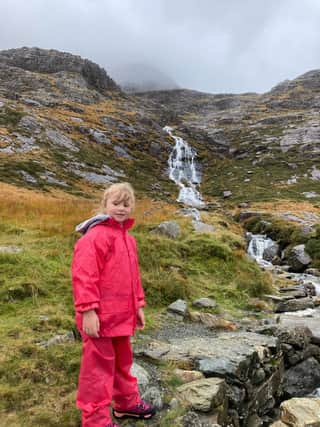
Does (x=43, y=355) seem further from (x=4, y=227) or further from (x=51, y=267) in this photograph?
(x=4, y=227)

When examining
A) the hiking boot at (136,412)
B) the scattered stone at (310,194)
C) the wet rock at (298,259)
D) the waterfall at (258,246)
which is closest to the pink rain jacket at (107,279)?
the hiking boot at (136,412)

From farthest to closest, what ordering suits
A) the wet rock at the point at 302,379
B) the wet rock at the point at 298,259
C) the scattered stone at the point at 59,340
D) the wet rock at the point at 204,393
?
the wet rock at the point at 298,259 → the wet rock at the point at 302,379 → the scattered stone at the point at 59,340 → the wet rock at the point at 204,393

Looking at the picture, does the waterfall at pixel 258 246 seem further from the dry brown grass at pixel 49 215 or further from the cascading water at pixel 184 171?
the cascading water at pixel 184 171

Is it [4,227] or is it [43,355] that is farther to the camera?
[4,227]

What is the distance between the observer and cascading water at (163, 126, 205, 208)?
58938 millimetres

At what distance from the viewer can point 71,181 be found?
4953cm

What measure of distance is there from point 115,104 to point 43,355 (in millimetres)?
106948

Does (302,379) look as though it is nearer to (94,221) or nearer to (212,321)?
(212,321)

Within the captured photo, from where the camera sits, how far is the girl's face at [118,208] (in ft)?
13.5

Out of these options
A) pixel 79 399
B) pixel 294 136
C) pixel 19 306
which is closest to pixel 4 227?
pixel 19 306

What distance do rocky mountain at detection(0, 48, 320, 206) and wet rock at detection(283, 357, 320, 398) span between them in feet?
123

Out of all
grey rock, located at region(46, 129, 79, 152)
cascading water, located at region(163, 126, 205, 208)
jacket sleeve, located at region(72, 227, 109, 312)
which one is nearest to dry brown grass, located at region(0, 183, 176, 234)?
jacket sleeve, located at region(72, 227, 109, 312)

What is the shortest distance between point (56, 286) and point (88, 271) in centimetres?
416

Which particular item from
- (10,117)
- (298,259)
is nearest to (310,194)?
(298,259)
